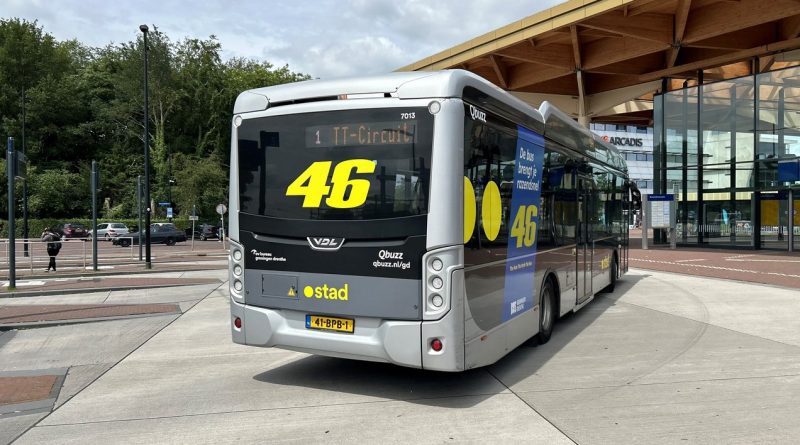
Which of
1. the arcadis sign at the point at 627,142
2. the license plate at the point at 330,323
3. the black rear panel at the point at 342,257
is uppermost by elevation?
the arcadis sign at the point at 627,142

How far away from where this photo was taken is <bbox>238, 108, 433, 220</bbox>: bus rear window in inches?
214

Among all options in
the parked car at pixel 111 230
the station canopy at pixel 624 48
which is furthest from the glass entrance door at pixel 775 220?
the parked car at pixel 111 230

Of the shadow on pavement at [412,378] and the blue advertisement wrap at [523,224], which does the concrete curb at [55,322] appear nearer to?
the shadow on pavement at [412,378]

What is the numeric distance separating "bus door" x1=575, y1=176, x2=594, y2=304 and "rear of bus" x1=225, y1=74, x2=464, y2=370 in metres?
4.72

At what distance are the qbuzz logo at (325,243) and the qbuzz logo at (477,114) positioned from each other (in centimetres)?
167

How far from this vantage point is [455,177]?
17.6 ft

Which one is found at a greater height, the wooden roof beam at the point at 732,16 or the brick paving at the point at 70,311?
the wooden roof beam at the point at 732,16

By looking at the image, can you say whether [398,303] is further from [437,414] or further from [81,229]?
[81,229]

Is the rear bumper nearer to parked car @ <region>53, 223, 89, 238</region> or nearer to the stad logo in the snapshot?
the stad logo

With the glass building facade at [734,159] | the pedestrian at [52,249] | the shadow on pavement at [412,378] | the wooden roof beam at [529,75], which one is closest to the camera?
the shadow on pavement at [412,378]

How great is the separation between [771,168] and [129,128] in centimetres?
5997

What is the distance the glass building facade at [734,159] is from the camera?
1041 inches

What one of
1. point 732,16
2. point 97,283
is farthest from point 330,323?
point 732,16

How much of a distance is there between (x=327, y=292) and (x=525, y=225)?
2560 millimetres
